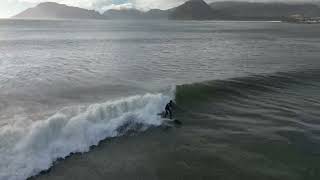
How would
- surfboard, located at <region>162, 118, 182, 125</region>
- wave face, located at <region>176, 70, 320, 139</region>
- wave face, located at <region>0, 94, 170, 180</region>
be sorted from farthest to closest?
surfboard, located at <region>162, 118, 182, 125</region>
wave face, located at <region>176, 70, 320, 139</region>
wave face, located at <region>0, 94, 170, 180</region>

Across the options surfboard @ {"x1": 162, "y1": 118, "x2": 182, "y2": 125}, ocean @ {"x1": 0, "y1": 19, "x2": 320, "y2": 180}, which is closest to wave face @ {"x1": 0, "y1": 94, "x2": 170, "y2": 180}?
ocean @ {"x1": 0, "y1": 19, "x2": 320, "y2": 180}

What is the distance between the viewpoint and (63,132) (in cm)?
1537

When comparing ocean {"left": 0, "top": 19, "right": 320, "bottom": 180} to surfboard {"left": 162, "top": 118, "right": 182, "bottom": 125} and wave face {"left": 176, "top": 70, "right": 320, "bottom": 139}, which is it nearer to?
wave face {"left": 176, "top": 70, "right": 320, "bottom": 139}

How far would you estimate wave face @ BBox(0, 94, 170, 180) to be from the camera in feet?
41.8

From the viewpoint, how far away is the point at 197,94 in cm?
2462

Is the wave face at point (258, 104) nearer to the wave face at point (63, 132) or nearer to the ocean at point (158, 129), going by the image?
the ocean at point (158, 129)

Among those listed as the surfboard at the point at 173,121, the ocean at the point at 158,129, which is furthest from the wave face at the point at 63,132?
the surfboard at the point at 173,121

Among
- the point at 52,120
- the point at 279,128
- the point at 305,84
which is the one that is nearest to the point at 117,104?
the point at 52,120

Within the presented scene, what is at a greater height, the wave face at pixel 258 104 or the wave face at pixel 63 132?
the wave face at pixel 63 132

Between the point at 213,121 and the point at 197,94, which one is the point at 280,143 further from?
the point at 197,94

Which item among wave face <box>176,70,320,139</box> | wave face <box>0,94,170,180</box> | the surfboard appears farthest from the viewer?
the surfboard

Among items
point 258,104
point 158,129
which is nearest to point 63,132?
point 158,129

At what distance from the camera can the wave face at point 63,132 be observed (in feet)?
41.8

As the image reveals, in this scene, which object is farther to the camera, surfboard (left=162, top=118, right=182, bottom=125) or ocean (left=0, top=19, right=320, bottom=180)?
surfboard (left=162, top=118, right=182, bottom=125)
